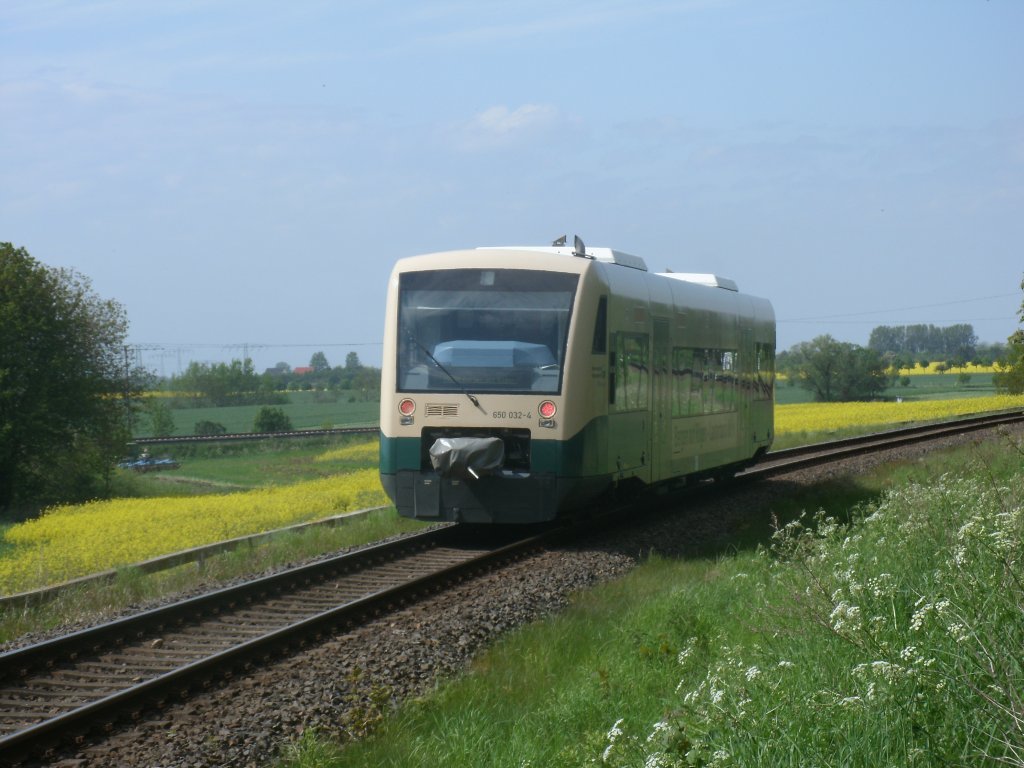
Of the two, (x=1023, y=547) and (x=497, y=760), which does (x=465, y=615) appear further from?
(x=1023, y=547)

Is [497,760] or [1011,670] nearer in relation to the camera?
[1011,670]

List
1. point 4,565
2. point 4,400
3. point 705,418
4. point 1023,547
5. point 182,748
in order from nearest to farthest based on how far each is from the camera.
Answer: point 1023,547 → point 182,748 → point 4,565 → point 705,418 → point 4,400

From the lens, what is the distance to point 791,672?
5.40 meters

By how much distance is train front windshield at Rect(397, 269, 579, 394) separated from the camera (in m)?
12.9

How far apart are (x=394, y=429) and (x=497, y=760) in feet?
24.9

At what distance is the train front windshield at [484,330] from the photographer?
12.9 metres

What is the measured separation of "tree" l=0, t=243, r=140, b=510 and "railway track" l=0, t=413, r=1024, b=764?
33.0 meters

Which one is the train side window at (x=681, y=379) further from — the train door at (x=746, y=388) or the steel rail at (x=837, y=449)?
the steel rail at (x=837, y=449)

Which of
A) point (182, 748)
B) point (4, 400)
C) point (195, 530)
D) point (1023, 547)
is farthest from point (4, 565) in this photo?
point (4, 400)

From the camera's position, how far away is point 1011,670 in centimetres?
437

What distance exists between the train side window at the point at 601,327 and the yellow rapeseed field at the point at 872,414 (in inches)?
1008

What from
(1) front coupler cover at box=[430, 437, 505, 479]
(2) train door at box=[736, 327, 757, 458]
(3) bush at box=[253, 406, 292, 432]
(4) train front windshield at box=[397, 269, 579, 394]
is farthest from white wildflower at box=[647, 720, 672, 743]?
(3) bush at box=[253, 406, 292, 432]

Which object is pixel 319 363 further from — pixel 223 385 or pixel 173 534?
pixel 173 534

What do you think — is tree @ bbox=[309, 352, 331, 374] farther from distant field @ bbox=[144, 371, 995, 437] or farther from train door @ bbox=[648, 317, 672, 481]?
train door @ bbox=[648, 317, 672, 481]
